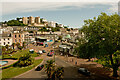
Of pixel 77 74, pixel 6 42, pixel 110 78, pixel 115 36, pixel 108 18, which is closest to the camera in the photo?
pixel 115 36

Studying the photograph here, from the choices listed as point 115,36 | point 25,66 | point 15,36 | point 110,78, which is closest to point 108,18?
point 115,36

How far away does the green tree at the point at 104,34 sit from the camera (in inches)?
666

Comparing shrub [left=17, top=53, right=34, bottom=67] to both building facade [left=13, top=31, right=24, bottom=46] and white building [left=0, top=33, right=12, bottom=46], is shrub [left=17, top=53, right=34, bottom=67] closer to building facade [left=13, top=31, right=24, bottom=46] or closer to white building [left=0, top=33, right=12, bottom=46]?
building facade [left=13, top=31, right=24, bottom=46]

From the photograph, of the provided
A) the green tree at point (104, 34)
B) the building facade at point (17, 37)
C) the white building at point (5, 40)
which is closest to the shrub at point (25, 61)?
the green tree at point (104, 34)

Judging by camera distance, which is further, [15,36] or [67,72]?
[15,36]

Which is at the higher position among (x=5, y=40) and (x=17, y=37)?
(x=17, y=37)

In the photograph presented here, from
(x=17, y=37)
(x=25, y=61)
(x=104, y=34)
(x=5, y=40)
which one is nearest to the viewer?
(x=104, y=34)

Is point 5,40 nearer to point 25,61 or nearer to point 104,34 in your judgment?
point 25,61

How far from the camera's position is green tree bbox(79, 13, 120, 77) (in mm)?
16906

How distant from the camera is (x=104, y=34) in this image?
1727 centimetres

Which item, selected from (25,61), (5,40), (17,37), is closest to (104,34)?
(25,61)

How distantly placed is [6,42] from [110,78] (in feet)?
180

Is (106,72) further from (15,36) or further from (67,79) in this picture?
(15,36)

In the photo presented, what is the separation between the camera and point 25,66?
28156 mm
